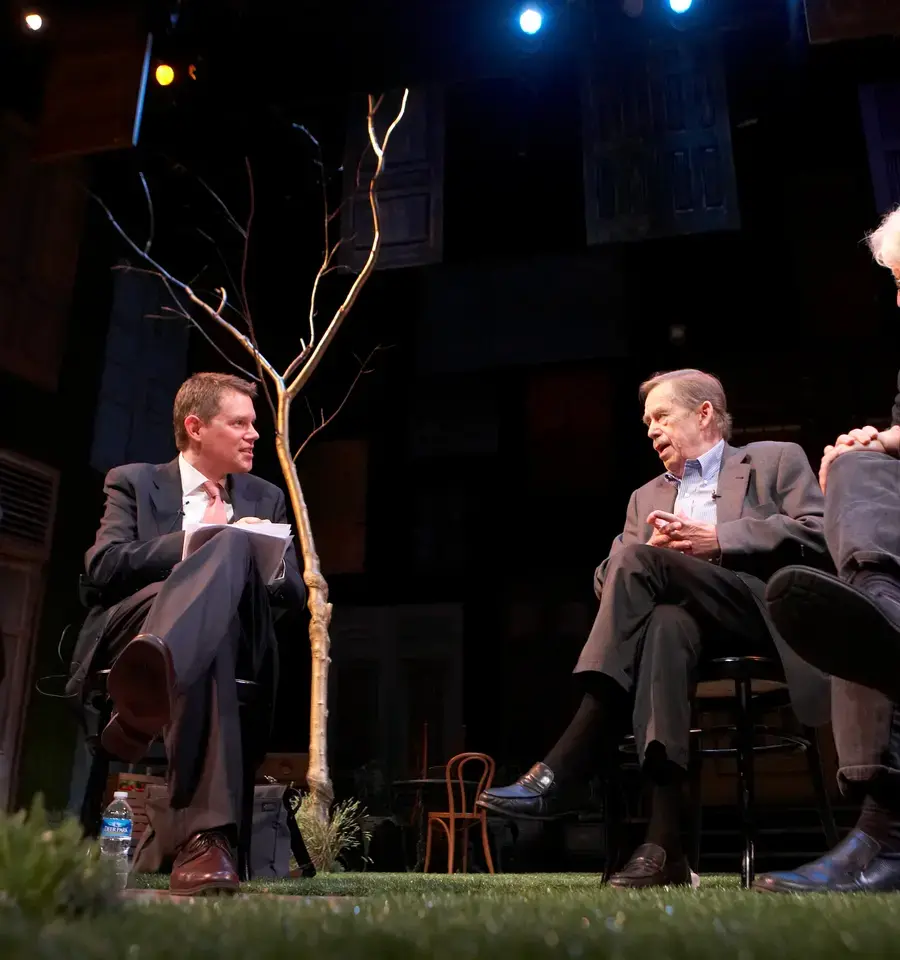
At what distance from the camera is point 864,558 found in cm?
163

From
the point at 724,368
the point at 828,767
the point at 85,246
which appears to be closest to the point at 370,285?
the point at 85,246

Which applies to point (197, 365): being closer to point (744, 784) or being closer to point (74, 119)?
point (74, 119)

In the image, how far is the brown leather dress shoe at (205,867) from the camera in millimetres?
1604

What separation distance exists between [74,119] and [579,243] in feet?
15.1

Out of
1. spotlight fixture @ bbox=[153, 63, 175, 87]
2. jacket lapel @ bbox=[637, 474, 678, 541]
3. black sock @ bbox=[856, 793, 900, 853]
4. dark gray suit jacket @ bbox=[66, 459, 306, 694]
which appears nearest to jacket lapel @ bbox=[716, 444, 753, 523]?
jacket lapel @ bbox=[637, 474, 678, 541]

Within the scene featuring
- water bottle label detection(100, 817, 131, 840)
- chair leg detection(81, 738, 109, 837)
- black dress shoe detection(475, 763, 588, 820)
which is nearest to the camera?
black dress shoe detection(475, 763, 588, 820)

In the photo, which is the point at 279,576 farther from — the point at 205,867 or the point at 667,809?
the point at 667,809

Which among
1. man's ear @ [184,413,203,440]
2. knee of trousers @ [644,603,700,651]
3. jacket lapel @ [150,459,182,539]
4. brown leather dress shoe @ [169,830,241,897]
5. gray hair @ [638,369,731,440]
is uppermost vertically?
gray hair @ [638,369,731,440]

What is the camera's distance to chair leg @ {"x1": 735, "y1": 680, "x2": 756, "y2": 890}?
7.40 ft

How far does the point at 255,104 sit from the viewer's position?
21.7ft

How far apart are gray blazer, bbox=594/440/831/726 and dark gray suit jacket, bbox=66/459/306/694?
3.13 ft

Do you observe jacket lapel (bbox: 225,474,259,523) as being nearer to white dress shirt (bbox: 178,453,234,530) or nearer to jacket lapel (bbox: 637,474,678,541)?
white dress shirt (bbox: 178,453,234,530)

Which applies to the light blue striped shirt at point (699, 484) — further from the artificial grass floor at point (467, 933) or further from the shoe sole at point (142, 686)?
the artificial grass floor at point (467, 933)

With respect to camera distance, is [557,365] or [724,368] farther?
[557,365]
